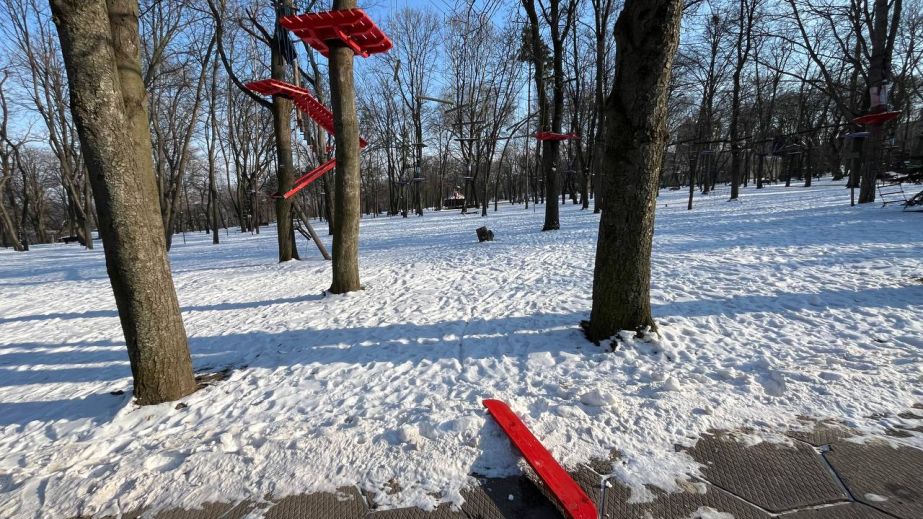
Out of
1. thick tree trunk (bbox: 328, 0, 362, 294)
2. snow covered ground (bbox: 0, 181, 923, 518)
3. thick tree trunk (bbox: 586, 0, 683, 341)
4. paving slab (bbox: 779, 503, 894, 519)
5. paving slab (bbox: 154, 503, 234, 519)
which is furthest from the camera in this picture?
thick tree trunk (bbox: 328, 0, 362, 294)

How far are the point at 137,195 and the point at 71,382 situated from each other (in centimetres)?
251

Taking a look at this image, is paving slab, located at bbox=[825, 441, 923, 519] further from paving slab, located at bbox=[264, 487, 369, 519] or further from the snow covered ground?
paving slab, located at bbox=[264, 487, 369, 519]

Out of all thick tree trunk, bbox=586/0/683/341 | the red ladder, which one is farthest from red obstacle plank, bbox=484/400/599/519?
the red ladder

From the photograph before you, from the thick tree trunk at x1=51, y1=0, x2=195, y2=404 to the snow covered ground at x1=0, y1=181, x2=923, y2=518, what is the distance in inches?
14.8

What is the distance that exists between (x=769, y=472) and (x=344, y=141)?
5.51 metres

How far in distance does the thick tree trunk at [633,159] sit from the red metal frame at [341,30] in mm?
3271

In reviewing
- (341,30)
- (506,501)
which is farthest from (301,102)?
(506,501)

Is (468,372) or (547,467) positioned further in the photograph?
(468,372)

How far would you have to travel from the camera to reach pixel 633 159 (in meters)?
3.20

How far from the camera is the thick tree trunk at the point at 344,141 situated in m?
5.34

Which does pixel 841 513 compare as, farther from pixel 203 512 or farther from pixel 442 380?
pixel 203 512

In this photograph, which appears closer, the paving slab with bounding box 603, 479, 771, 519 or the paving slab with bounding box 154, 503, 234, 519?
the paving slab with bounding box 603, 479, 771, 519

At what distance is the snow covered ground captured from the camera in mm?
2188

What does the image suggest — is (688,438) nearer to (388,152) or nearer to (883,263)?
(883,263)
